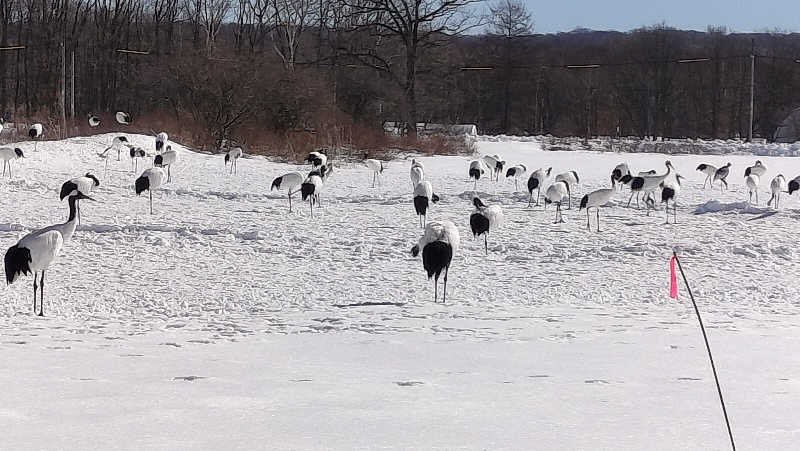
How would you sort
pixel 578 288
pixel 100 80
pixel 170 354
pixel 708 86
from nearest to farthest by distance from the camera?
pixel 170 354
pixel 578 288
pixel 100 80
pixel 708 86

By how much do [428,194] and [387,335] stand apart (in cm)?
857

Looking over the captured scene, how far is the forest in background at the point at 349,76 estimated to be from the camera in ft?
114

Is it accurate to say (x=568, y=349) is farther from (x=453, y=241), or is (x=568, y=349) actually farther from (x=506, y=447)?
(x=453, y=241)

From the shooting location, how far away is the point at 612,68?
66.6 metres

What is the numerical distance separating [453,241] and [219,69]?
83.1 ft

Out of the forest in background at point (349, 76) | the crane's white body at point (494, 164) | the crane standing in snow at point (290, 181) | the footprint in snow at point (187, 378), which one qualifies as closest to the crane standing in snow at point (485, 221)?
the crane standing in snow at point (290, 181)

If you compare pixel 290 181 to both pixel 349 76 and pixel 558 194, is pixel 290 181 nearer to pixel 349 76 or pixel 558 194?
pixel 558 194

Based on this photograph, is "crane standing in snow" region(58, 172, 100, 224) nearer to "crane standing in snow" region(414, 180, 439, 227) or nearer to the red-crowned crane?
"crane standing in snow" region(414, 180, 439, 227)

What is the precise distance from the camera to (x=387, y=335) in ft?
24.0

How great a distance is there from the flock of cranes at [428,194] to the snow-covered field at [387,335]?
1.29 ft

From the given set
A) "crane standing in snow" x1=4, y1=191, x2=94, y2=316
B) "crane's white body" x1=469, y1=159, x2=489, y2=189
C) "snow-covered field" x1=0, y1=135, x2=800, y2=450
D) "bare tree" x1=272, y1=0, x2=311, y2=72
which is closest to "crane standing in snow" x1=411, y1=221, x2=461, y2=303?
"snow-covered field" x1=0, y1=135, x2=800, y2=450

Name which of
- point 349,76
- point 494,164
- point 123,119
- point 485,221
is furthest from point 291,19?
point 485,221

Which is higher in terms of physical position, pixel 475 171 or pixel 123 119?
pixel 123 119

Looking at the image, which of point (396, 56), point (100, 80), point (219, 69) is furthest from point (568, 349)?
point (100, 80)
